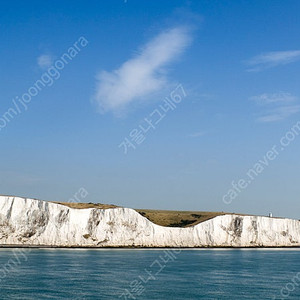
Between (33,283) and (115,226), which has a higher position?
(115,226)

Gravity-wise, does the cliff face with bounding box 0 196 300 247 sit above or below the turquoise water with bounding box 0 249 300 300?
above

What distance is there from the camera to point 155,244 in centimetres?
7700

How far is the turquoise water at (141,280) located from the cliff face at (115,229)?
54.5 feet

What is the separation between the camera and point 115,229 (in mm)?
74562

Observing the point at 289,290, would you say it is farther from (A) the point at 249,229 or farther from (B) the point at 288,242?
(B) the point at 288,242

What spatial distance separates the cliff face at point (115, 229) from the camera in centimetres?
6775

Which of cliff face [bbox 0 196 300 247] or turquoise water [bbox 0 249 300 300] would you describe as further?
cliff face [bbox 0 196 300 247]

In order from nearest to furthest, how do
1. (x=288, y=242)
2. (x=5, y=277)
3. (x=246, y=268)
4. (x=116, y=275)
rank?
(x=5, y=277), (x=116, y=275), (x=246, y=268), (x=288, y=242)

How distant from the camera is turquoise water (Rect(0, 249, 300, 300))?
30531 millimetres

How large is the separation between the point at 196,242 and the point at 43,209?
1102 inches

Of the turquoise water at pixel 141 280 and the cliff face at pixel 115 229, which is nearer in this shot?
the turquoise water at pixel 141 280

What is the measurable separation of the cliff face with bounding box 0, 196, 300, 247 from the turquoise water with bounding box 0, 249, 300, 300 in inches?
654

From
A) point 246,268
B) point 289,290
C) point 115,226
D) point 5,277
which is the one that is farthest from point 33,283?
point 115,226

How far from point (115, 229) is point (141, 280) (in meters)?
38.3
